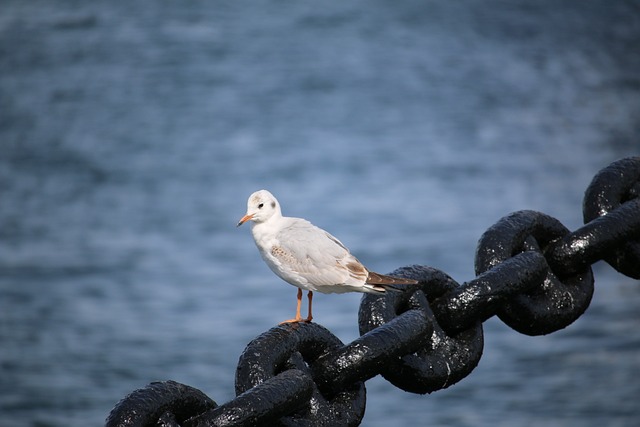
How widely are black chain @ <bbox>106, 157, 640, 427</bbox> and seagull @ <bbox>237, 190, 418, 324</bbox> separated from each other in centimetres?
10

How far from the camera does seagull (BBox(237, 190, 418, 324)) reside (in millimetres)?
3123

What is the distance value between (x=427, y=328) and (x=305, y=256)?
1.68 feet

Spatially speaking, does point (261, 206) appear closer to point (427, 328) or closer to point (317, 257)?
point (317, 257)

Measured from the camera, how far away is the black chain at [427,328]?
252cm

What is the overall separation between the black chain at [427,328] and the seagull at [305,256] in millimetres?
95

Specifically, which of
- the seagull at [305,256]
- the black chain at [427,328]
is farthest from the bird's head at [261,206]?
the black chain at [427,328]

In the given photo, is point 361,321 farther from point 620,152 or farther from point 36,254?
point 620,152

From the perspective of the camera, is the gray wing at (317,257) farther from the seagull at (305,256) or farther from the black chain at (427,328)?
the black chain at (427,328)

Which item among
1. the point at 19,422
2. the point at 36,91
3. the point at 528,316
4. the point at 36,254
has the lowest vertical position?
the point at 528,316

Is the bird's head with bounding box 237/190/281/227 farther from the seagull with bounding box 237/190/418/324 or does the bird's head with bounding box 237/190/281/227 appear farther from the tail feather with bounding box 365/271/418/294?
the tail feather with bounding box 365/271/418/294

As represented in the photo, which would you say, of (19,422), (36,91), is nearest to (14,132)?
(36,91)

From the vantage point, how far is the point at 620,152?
18625 mm

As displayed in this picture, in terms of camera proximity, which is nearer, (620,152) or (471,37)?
(620,152)

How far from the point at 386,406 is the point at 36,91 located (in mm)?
12113
